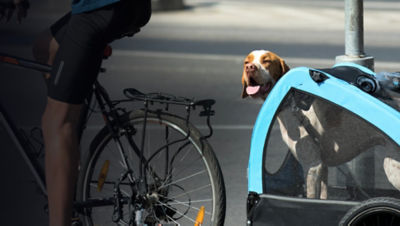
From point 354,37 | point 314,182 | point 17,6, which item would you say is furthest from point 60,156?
point 354,37

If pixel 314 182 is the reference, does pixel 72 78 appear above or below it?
above

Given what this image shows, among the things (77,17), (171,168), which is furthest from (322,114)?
(77,17)

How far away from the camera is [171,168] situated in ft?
13.1

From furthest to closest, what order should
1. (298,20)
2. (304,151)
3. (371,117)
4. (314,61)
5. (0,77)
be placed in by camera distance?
(298,20) → (314,61) → (0,77) → (304,151) → (371,117)

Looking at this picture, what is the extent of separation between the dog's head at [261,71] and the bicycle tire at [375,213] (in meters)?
1.08

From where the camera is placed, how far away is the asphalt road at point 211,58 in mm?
5805

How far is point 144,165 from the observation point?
12.9 ft

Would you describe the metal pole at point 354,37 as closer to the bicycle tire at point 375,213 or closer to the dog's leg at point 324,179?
the dog's leg at point 324,179

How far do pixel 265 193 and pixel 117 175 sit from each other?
0.78m

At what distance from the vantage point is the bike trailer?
353 cm

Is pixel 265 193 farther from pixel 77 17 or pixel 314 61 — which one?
pixel 314 61

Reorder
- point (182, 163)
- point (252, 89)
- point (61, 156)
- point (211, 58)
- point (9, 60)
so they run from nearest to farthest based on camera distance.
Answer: point (61, 156) → point (182, 163) → point (9, 60) → point (252, 89) → point (211, 58)

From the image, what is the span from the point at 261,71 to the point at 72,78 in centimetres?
123

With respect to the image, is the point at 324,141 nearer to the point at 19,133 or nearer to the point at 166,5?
the point at 19,133
